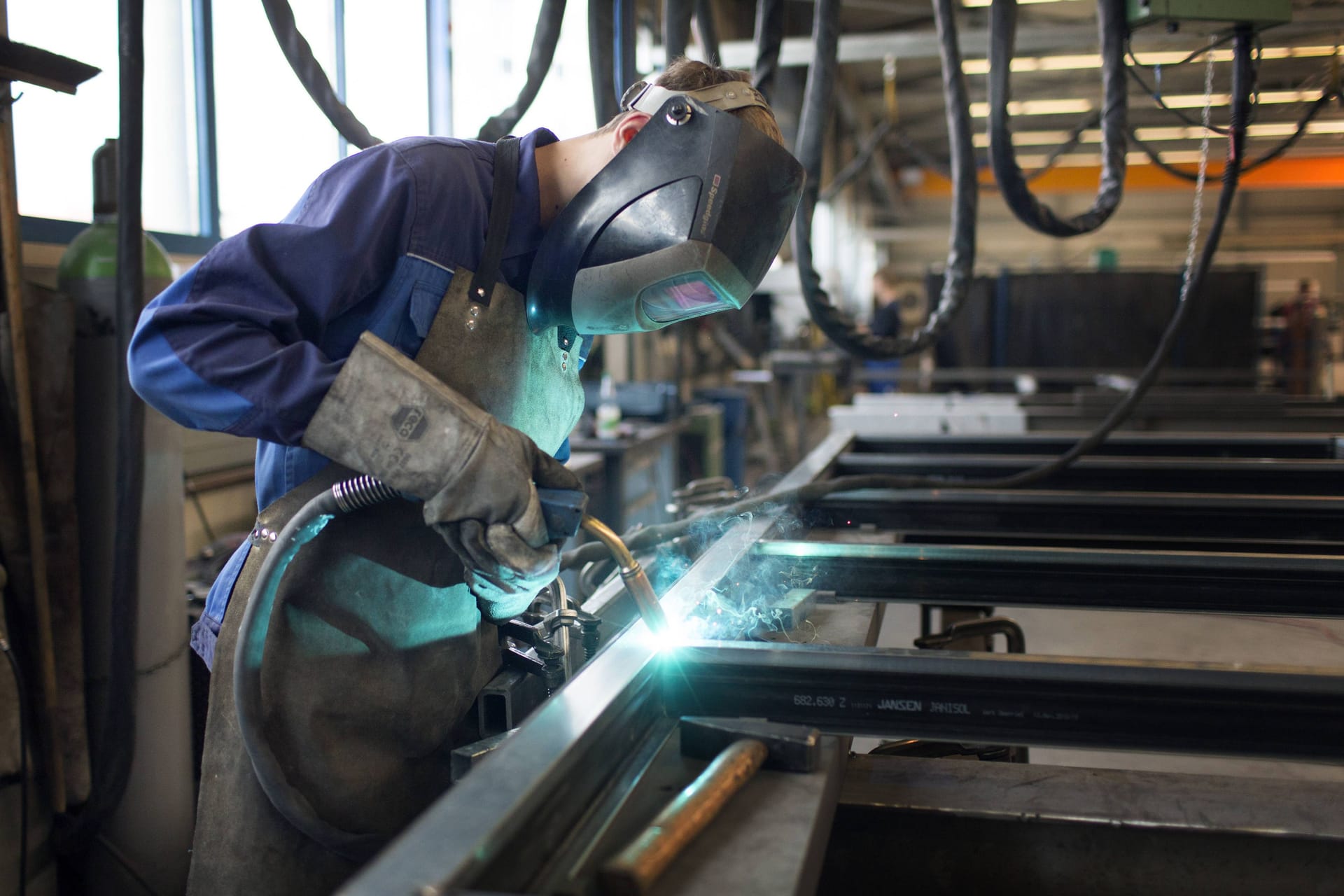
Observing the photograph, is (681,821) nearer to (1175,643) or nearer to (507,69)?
(1175,643)

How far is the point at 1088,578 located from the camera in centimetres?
140

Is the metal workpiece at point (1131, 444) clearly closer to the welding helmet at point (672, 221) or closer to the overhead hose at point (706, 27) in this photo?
the overhead hose at point (706, 27)

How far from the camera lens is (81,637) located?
76.4 inches

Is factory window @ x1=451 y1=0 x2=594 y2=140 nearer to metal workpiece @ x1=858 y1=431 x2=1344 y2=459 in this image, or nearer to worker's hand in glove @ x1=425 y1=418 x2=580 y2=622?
metal workpiece @ x1=858 y1=431 x2=1344 y2=459

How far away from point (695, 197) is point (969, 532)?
43.8 inches

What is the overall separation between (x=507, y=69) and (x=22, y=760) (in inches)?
156

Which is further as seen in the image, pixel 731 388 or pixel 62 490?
pixel 731 388

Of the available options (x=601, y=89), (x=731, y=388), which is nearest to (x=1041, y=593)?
(x=601, y=89)

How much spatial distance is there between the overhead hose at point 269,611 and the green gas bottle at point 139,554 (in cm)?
101

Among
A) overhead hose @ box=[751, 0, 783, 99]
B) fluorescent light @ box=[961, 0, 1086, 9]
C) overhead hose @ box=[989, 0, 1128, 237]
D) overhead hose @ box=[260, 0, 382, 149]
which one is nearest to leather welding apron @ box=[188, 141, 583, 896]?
overhead hose @ box=[260, 0, 382, 149]

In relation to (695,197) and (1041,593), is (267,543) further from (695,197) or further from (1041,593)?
(1041,593)

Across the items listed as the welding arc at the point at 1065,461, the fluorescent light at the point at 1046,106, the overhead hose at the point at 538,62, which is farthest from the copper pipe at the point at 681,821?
the fluorescent light at the point at 1046,106

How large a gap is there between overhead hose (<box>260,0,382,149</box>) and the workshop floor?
59.0 inches

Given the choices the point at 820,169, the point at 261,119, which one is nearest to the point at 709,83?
the point at 820,169
